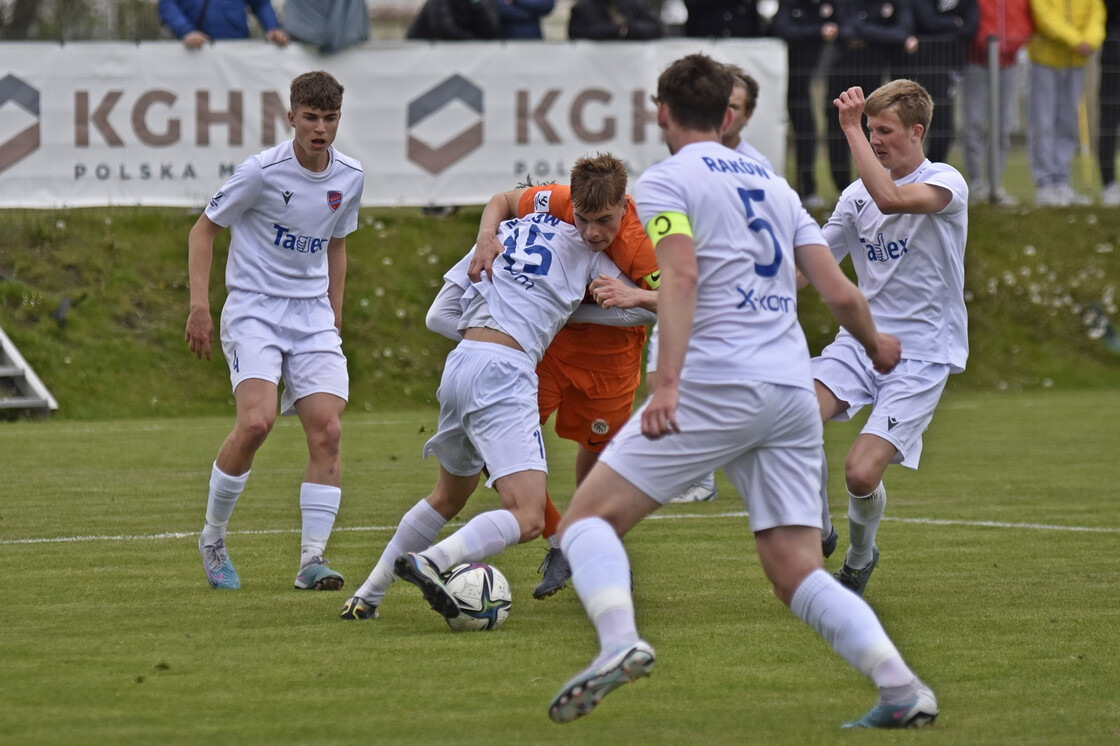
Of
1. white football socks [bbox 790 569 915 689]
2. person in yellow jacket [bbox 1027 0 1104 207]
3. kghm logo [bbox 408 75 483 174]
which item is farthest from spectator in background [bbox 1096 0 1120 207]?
white football socks [bbox 790 569 915 689]

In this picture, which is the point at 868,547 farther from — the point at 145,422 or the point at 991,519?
the point at 145,422

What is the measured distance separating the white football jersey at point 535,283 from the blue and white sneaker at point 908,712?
2.33 metres

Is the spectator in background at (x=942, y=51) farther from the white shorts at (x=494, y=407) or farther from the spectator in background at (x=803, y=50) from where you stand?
the white shorts at (x=494, y=407)

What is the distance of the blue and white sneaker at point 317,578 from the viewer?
281 inches

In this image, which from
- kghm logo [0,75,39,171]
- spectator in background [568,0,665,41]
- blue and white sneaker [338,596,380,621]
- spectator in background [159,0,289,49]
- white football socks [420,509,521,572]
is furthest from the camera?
spectator in background [568,0,665,41]

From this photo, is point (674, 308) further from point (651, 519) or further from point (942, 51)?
point (942, 51)

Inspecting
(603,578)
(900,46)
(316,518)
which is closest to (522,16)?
(900,46)

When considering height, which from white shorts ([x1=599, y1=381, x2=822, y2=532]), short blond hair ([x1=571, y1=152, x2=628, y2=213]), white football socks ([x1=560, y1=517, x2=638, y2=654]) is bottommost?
white football socks ([x1=560, y1=517, x2=638, y2=654])

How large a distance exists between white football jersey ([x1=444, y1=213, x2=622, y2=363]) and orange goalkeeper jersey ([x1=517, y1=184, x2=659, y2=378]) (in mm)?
71

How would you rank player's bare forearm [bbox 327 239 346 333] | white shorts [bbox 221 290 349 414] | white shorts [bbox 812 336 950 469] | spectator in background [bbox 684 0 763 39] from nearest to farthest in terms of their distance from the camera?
white shorts [bbox 812 336 950 469]
white shorts [bbox 221 290 349 414]
player's bare forearm [bbox 327 239 346 333]
spectator in background [bbox 684 0 763 39]

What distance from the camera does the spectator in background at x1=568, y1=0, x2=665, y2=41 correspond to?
16625 millimetres

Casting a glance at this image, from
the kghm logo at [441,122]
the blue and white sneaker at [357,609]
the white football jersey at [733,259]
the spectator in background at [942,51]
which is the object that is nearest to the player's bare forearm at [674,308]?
the white football jersey at [733,259]

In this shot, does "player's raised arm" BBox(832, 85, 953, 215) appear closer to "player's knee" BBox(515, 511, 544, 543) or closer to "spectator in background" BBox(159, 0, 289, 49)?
"player's knee" BBox(515, 511, 544, 543)

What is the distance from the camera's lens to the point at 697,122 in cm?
475
